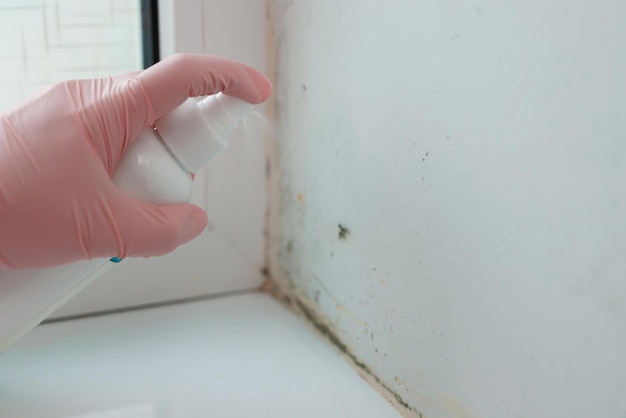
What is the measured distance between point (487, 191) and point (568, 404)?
5.7 inches

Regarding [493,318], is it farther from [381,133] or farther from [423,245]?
[381,133]

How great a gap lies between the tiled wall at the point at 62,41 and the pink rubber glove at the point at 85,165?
A: 268 mm

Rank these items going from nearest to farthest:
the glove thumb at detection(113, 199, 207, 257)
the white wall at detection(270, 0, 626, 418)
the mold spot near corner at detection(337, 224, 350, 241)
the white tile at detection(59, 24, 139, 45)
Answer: the white wall at detection(270, 0, 626, 418) < the glove thumb at detection(113, 199, 207, 257) < the mold spot near corner at detection(337, 224, 350, 241) < the white tile at detection(59, 24, 139, 45)

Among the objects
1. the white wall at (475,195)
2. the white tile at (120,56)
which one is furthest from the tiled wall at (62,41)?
the white wall at (475,195)

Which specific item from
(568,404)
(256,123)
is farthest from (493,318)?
(256,123)

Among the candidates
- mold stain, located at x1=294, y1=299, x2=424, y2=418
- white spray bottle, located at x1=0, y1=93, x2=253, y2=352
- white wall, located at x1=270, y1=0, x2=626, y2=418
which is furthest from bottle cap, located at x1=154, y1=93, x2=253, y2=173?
mold stain, located at x1=294, y1=299, x2=424, y2=418

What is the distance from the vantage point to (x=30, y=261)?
0.46 metres

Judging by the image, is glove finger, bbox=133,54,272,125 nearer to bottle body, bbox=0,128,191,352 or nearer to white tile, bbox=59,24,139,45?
bottle body, bbox=0,128,191,352

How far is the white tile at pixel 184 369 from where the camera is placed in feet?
1.87

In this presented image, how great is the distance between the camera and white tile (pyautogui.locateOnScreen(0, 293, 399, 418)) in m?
0.57

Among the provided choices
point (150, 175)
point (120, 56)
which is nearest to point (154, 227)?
point (150, 175)

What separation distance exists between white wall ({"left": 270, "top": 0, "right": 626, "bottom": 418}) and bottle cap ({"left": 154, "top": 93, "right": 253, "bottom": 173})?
13 cm

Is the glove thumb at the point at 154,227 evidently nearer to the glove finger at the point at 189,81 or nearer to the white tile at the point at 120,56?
the glove finger at the point at 189,81

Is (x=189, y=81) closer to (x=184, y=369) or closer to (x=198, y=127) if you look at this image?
(x=198, y=127)
